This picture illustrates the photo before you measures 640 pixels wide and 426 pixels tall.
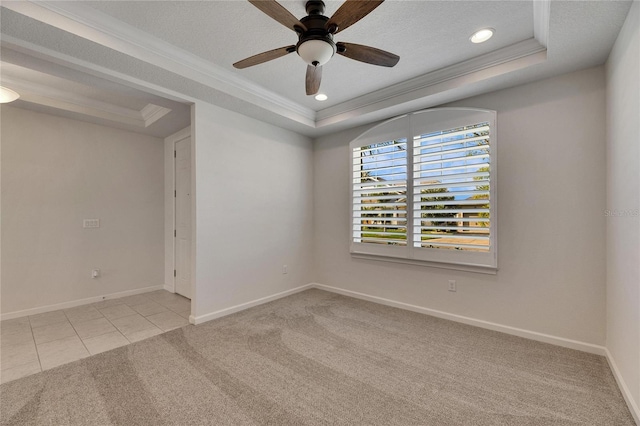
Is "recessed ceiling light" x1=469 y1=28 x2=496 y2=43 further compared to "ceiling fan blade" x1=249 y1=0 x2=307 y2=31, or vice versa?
"recessed ceiling light" x1=469 y1=28 x2=496 y2=43

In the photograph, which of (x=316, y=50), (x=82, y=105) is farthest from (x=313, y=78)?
(x=82, y=105)

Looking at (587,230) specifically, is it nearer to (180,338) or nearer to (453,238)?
(453,238)

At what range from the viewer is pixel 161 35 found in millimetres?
2260

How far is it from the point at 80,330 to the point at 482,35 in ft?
16.1

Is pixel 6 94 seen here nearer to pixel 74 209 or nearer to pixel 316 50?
pixel 74 209

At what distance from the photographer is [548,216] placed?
2.58 m

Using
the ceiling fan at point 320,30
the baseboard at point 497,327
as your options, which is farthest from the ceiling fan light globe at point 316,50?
the baseboard at point 497,327

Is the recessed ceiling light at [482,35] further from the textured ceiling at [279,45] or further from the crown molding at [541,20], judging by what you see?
the crown molding at [541,20]

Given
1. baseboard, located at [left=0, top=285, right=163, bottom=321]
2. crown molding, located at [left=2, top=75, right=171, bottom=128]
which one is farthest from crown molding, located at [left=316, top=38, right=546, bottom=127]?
baseboard, located at [left=0, top=285, right=163, bottom=321]

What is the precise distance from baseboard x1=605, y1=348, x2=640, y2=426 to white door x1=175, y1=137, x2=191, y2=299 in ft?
15.0

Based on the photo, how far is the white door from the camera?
4055 mm

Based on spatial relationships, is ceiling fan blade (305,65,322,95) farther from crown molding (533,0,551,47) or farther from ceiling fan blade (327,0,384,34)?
crown molding (533,0,551,47)

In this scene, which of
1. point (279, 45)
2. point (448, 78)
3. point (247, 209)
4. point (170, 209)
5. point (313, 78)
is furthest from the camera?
point (170, 209)

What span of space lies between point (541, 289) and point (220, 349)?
10.3ft
